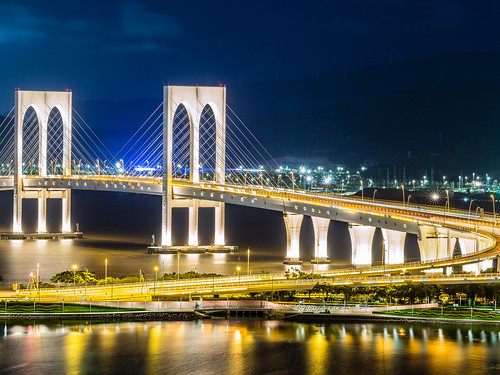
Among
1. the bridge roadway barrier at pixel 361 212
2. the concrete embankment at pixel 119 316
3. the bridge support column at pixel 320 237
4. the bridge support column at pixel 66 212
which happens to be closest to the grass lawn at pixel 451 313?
the bridge roadway barrier at pixel 361 212

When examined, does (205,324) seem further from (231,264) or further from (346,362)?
(231,264)

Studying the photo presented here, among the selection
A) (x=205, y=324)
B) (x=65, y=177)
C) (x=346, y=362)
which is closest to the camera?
(x=346, y=362)

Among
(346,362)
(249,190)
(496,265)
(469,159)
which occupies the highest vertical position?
(469,159)

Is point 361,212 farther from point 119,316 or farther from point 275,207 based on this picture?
point 119,316

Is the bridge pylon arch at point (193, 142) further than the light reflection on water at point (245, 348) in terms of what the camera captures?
Yes

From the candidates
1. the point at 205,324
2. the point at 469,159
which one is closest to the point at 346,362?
the point at 205,324

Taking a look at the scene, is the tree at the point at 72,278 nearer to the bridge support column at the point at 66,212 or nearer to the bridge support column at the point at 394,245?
the bridge support column at the point at 394,245

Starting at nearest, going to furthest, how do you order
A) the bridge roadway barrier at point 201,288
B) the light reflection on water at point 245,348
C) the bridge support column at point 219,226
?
the light reflection on water at point 245,348
the bridge roadway barrier at point 201,288
the bridge support column at point 219,226
